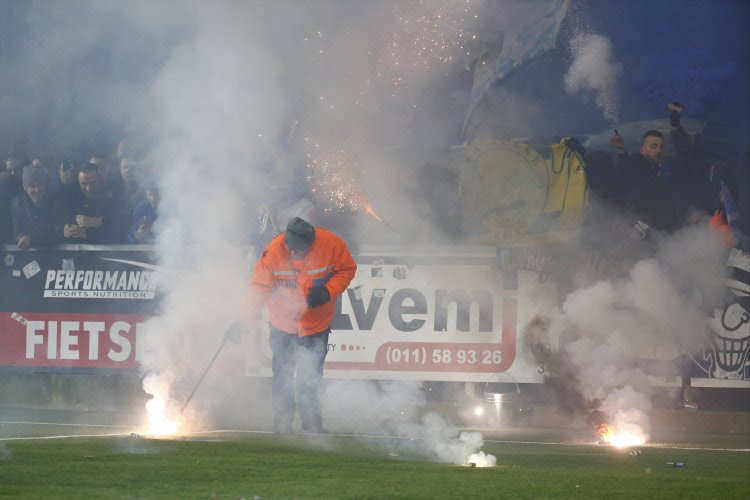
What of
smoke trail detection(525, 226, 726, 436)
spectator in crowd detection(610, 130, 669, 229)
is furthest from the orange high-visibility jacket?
spectator in crowd detection(610, 130, 669, 229)

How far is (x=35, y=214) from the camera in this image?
17.0m

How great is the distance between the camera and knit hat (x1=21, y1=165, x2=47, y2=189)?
56.1ft

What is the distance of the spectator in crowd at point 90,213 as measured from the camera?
16.9 metres

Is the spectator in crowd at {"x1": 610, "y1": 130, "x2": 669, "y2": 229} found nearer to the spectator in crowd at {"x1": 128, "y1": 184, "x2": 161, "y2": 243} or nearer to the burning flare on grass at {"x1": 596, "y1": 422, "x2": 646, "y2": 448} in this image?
the burning flare on grass at {"x1": 596, "y1": 422, "x2": 646, "y2": 448}

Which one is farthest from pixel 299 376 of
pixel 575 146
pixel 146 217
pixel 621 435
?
pixel 575 146

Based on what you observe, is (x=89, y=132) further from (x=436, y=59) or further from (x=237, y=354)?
(x=436, y=59)

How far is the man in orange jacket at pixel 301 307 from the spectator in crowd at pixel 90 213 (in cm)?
458

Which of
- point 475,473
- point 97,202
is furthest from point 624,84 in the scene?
point 475,473

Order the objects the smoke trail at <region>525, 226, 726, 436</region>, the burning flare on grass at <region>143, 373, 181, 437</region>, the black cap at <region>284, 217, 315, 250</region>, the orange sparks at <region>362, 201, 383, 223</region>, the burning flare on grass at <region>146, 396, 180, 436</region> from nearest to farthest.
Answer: the black cap at <region>284, 217, 315, 250</region>
the burning flare on grass at <region>146, 396, 180, 436</region>
the burning flare on grass at <region>143, 373, 181, 437</region>
the smoke trail at <region>525, 226, 726, 436</region>
the orange sparks at <region>362, 201, 383, 223</region>

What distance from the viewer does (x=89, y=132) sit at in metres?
17.2

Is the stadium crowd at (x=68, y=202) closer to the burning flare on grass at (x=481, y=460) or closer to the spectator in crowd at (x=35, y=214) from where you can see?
the spectator in crowd at (x=35, y=214)

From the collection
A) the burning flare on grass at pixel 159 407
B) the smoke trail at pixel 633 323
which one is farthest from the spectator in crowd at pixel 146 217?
the smoke trail at pixel 633 323

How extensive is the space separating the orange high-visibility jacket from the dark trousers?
0.41 ft

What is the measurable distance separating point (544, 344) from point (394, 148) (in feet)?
9.41
